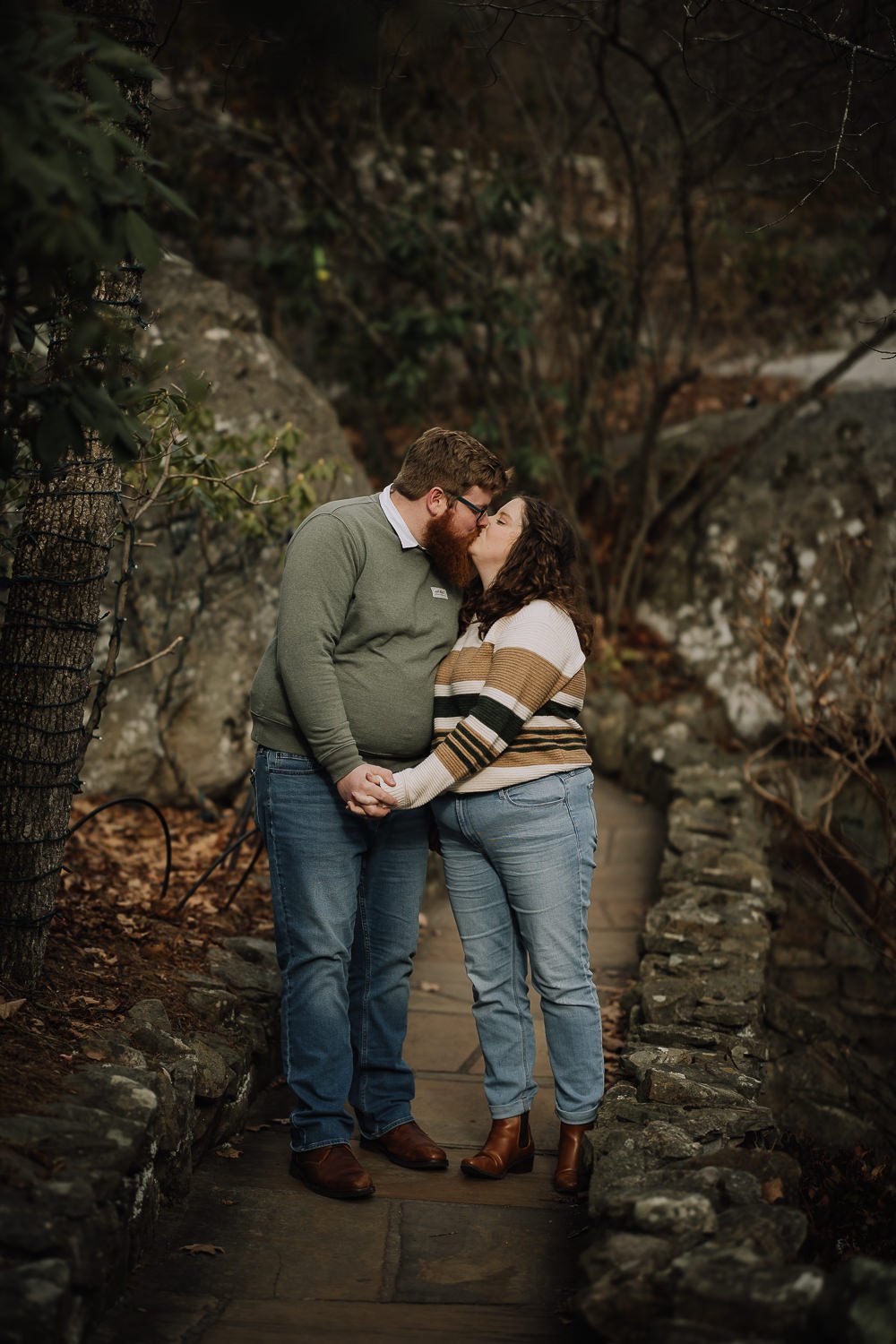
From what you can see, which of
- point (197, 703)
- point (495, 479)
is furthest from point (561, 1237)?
point (197, 703)

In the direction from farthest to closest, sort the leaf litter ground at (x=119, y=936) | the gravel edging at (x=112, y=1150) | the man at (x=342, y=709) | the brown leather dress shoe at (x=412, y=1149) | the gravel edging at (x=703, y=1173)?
1. the brown leather dress shoe at (x=412, y=1149)
2. the man at (x=342, y=709)
3. the leaf litter ground at (x=119, y=936)
4. the gravel edging at (x=112, y=1150)
5. the gravel edging at (x=703, y=1173)

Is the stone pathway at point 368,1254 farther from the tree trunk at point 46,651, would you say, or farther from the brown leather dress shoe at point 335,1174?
the tree trunk at point 46,651

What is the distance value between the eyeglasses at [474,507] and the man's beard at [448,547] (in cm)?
5

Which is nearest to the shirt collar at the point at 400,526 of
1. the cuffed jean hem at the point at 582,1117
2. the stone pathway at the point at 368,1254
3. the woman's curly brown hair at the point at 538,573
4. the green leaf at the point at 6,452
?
the woman's curly brown hair at the point at 538,573

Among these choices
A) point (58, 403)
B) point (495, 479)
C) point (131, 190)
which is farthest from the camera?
point (495, 479)

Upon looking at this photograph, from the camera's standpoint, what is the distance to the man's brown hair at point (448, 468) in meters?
3.44

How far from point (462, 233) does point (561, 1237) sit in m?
7.78

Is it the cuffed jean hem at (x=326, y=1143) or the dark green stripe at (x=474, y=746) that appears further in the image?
the cuffed jean hem at (x=326, y=1143)

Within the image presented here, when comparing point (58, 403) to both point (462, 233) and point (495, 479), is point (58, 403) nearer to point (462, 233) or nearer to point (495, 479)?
point (495, 479)

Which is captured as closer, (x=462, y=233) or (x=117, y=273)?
(x=117, y=273)

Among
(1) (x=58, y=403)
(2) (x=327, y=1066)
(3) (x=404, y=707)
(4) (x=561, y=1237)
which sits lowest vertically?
(4) (x=561, y=1237)

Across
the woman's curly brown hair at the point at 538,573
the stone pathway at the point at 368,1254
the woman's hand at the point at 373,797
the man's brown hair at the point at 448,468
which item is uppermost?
the man's brown hair at the point at 448,468

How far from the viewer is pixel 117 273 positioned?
11.3ft

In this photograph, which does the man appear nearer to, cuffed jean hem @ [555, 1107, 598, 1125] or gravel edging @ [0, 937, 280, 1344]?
gravel edging @ [0, 937, 280, 1344]
